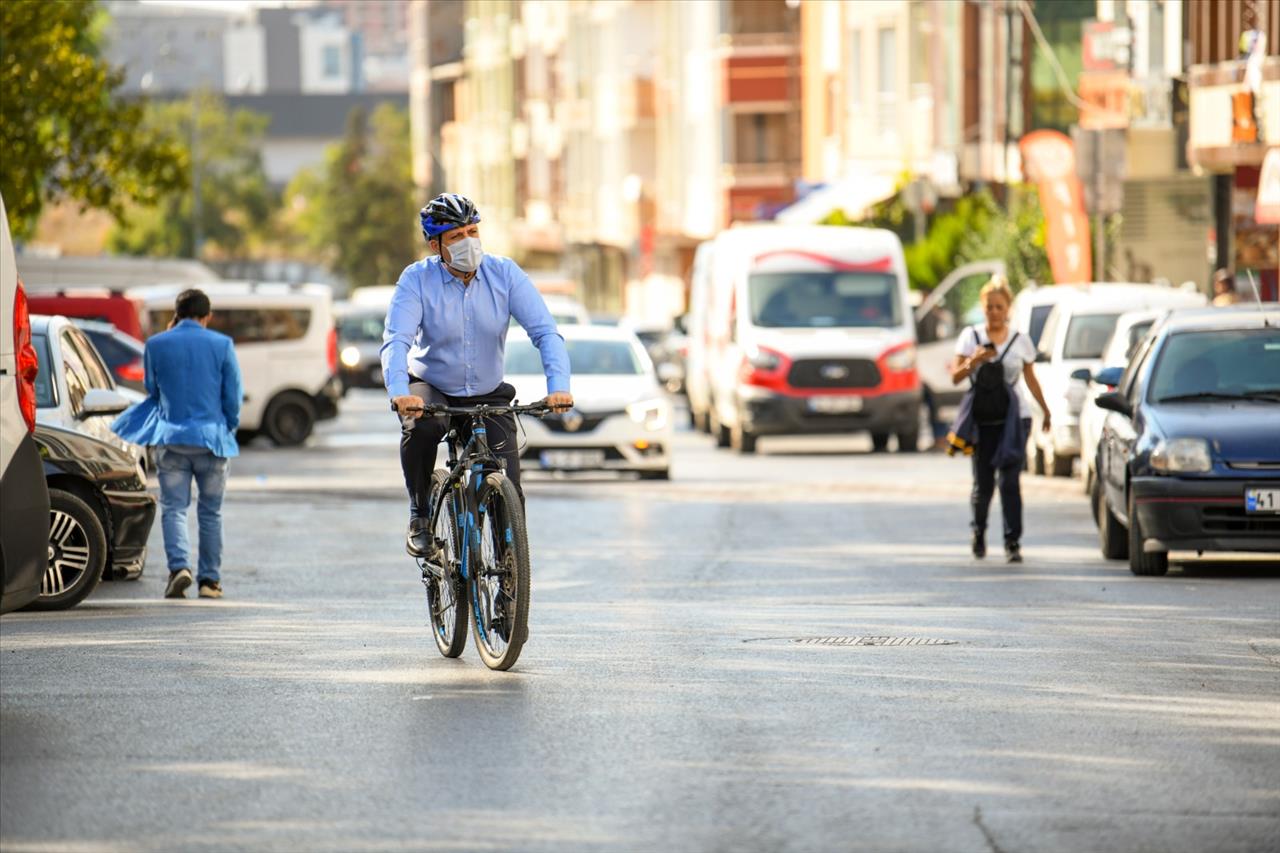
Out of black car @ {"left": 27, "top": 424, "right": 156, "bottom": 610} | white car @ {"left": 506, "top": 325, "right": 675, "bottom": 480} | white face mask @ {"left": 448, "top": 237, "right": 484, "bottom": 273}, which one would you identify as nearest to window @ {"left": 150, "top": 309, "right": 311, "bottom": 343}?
white car @ {"left": 506, "top": 325, "right": 675, "bottom": 480}

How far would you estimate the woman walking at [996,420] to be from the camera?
17344mm

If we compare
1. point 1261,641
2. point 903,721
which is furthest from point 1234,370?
point 903,721

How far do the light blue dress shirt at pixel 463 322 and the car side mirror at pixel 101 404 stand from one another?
16.7ft

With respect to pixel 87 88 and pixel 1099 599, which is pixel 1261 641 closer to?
pixel 1099 599

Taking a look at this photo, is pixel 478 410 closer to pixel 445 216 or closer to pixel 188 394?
pixel 445 216

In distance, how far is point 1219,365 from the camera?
16.7 m

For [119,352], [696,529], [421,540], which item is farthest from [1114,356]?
[421,540]

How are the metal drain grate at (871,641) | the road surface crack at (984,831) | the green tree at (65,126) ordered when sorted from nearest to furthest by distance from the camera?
the road surface crack at (984,831), the metal drain grate at (871,641), the green tree at (65,126)

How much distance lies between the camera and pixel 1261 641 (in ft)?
40.0

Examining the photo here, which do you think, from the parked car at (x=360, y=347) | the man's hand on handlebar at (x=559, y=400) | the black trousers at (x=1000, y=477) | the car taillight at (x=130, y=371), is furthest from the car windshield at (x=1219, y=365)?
the parked car at (x=360, y=347)

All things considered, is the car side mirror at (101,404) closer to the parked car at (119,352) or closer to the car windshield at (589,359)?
the car windshield at (589,359)

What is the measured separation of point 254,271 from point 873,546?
4724 inches

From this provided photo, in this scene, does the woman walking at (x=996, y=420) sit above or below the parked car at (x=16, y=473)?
below

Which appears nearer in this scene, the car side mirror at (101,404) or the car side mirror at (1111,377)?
the car side mirror at (101,404)
